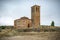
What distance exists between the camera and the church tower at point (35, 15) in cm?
164

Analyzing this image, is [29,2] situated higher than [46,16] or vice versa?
[29,2]

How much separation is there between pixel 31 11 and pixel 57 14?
423 millimetres

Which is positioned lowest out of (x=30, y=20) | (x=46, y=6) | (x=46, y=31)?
(x=46, y=31)

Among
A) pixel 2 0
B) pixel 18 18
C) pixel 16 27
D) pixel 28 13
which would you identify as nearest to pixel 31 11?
pixel 28 13

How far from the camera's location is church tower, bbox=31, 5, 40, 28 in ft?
5.39

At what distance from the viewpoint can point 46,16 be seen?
1652 mm

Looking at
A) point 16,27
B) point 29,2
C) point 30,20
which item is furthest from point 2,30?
point 29,2

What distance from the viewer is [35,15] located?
1.72 metres

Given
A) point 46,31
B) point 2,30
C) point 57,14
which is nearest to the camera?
point 2,30

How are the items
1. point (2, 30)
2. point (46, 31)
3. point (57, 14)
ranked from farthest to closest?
point (57, 14)
point (46, 31)
point (2, 30)

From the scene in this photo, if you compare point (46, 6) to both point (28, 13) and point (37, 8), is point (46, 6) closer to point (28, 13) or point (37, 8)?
point (37, 8)

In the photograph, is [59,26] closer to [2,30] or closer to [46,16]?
[46,16]

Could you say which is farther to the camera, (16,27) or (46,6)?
(46,6)

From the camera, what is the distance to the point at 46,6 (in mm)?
1710
